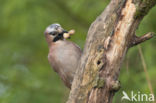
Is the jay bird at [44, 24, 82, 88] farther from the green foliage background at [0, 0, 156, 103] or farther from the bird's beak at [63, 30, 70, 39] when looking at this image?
the green foliage background at [0, 0, 156, 103]

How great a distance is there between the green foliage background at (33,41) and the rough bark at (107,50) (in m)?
3.45

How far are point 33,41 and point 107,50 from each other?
190 inches

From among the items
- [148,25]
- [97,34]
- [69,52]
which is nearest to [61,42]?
[69,52]

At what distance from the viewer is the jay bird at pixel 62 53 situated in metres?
5.46

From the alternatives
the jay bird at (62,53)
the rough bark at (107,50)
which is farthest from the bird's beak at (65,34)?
the rough bark at (107,50)

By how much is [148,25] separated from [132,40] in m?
3.12

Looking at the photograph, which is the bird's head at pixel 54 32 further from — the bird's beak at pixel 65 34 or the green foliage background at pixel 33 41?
the green foliage background at pixel 33 41

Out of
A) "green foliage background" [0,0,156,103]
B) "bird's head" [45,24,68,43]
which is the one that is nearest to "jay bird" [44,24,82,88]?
"bird's head" [45,24,68,43]

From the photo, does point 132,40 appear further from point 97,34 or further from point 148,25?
point 148,25

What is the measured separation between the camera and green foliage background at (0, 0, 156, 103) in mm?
8641

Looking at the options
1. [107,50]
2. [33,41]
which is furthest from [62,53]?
[33,41]

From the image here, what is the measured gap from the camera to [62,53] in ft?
18.1

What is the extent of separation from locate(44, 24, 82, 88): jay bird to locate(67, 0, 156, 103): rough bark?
2.95 ft

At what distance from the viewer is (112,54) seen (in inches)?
177
